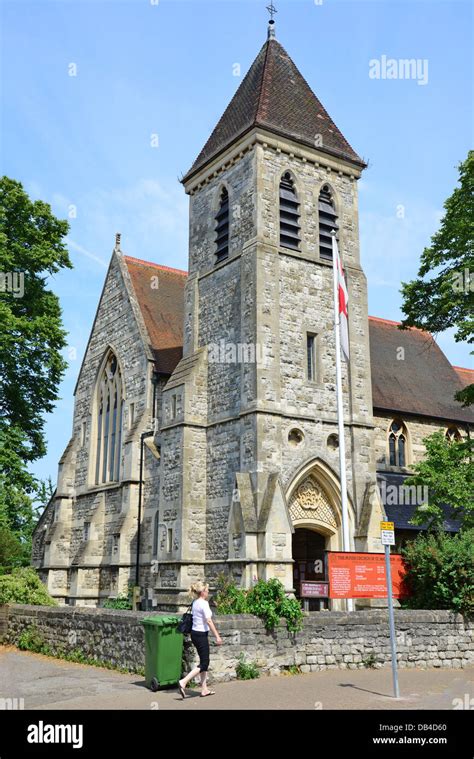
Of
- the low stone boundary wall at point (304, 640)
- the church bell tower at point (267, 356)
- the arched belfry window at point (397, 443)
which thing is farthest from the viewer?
the arched belfry window at point (397, 443)

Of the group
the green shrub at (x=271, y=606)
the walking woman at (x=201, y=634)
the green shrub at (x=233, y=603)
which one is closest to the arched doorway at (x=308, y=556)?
the green shrub at (x=233, y=603)

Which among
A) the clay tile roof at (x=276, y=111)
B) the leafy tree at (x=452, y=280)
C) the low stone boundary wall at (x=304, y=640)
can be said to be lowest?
the low stone boundary wall at (x=304, y=640)

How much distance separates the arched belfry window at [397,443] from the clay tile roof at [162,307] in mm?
8328

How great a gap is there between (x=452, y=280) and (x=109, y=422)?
14.0 m

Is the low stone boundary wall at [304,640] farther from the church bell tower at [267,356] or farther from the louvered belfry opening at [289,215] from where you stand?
the louvered belfry opening at [289,215]

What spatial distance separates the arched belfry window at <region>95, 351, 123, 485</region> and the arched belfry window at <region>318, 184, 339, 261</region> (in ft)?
29.8

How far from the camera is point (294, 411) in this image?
2097 centimetres

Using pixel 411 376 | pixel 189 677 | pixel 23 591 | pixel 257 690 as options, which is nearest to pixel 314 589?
pixel 257 690

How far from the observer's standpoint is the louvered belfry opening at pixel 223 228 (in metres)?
23.8

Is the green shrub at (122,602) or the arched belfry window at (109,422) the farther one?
the arched belfry window at (109,422)

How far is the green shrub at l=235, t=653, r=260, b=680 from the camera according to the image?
11.7m

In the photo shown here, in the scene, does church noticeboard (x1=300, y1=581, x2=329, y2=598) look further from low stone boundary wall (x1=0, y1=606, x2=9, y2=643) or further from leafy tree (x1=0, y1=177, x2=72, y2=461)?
leafy tree (x1=0, y1=177, x2=72, y2=461)

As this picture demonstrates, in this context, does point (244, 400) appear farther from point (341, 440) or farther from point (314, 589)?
point (314, 589)
